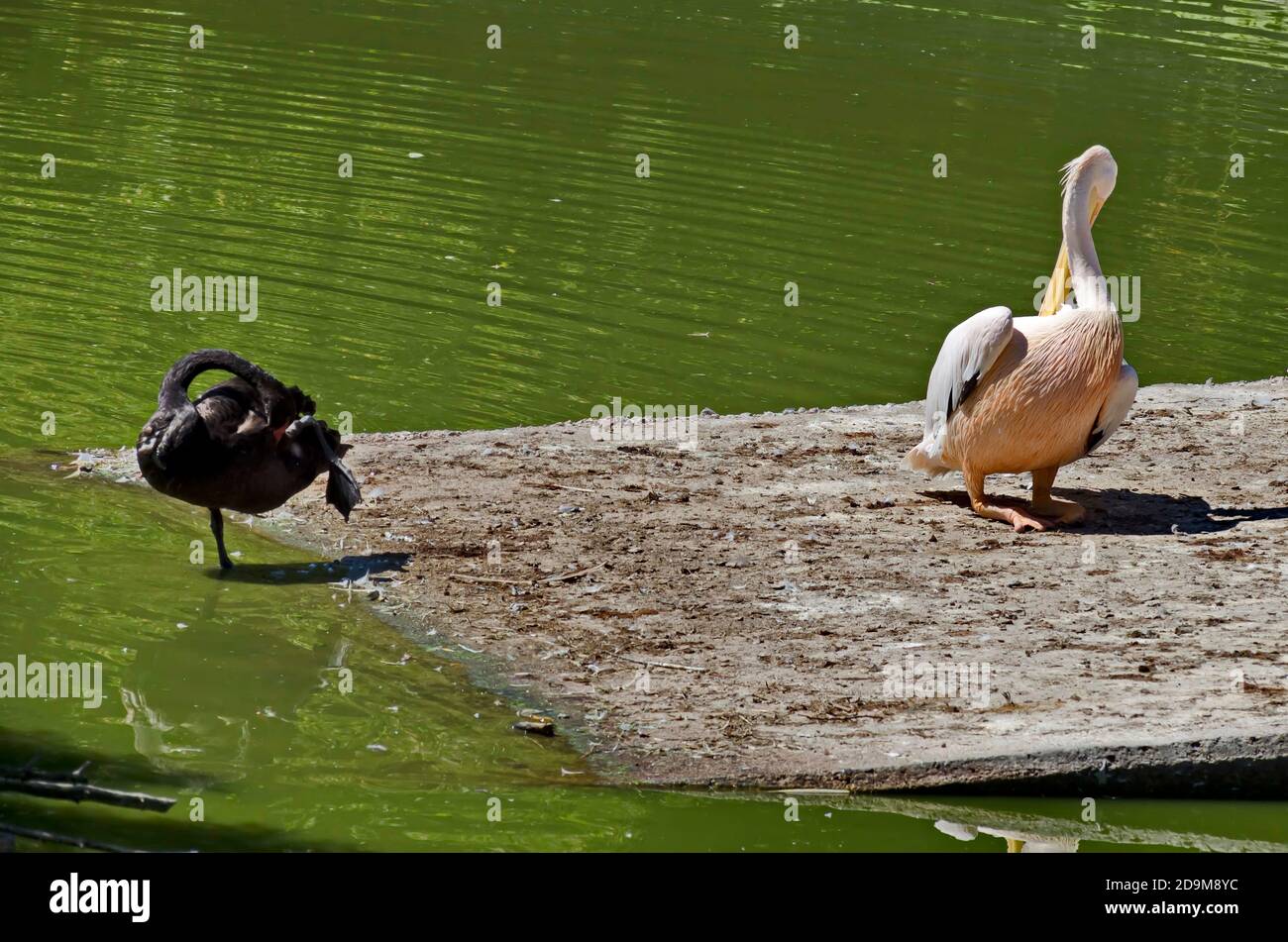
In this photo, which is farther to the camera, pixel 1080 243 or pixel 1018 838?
pixel 1080 243

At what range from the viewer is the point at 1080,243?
32.3ft

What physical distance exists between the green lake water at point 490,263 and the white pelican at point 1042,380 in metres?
2.97

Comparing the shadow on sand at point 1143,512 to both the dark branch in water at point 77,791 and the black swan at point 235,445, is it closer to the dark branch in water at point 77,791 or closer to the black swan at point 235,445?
the black swan at point 235,445

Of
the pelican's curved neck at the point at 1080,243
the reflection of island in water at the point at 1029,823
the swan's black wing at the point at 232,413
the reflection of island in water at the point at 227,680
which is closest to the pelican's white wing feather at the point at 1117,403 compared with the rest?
the pelican's curved neck at the point at 1080,243

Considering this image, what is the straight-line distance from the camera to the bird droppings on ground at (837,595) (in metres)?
7.34

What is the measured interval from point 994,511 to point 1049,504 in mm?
362

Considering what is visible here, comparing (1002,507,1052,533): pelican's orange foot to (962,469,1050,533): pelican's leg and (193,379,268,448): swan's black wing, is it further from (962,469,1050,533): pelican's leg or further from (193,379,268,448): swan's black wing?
(193,379,268,448): swan's black wing

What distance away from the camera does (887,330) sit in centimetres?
1523

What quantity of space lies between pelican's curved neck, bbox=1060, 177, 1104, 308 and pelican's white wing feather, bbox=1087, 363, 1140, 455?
50cm

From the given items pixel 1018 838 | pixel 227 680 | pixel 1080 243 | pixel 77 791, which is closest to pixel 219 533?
pixel 227 680

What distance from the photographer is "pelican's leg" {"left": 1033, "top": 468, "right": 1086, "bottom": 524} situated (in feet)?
32.8

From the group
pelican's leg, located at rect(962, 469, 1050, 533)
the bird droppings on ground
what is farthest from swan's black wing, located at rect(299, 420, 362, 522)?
pelican's leg, located at rect(962, 469, 1050, 533)

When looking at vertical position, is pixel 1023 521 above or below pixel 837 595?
above

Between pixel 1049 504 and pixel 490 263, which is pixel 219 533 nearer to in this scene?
pixel 1049 504
